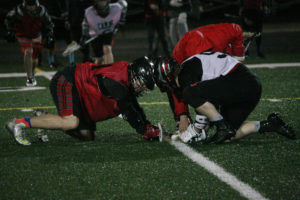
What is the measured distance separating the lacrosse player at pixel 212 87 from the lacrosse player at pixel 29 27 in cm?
473

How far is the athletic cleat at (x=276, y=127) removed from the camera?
5000 mm

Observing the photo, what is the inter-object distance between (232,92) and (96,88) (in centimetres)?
119

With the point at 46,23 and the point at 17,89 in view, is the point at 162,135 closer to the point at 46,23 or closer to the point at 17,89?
the point at 17,89

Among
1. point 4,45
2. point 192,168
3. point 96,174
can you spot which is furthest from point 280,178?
point 4,45

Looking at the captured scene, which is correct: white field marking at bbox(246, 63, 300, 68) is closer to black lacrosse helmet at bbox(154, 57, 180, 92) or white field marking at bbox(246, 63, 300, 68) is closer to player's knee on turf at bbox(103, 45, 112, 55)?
player's knee on turf at bbox(103, 45, 112, 55)

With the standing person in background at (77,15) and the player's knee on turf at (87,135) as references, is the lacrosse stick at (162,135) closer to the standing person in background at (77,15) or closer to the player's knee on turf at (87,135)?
the player's knee on turf at (87,135)

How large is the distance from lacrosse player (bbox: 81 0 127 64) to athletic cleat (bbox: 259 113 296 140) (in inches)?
186

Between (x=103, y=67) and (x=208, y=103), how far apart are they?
102 centimetres

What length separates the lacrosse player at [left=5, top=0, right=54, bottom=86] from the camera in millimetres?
9016

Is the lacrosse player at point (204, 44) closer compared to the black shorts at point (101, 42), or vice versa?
the lacrosse player at point (204, 44)

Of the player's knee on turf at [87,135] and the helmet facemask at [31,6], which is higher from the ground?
the helmet facemask at [31,6]

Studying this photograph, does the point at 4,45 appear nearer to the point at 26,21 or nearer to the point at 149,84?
the point at 26,21

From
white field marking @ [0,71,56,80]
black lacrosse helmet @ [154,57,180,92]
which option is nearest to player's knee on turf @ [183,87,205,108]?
black lacrosse helmet @ [154,57,180,92]

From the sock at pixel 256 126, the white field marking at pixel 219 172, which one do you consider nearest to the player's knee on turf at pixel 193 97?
the white field marking at pixel 219 172
